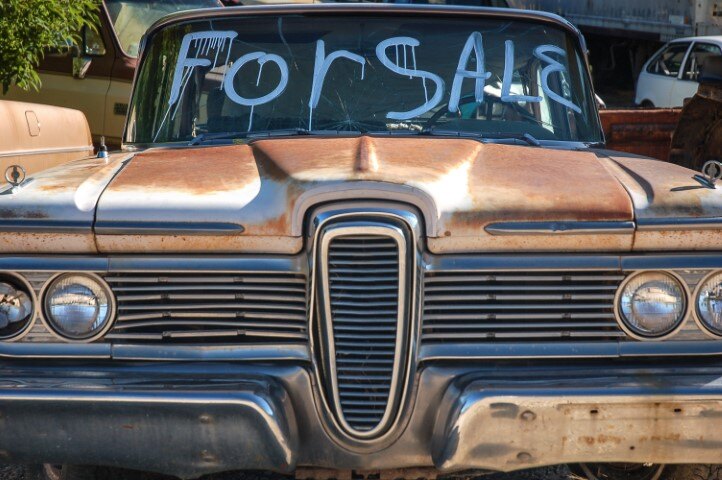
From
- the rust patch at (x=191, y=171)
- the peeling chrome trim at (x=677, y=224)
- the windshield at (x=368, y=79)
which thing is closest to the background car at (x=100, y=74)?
the windshield at (x=368, y=79)

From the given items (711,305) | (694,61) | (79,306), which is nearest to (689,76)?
(694,61)

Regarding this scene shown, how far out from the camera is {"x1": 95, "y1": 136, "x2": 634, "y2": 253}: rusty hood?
2873mm

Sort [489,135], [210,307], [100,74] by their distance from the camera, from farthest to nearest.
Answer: [100,74], [489,135], [210,307]

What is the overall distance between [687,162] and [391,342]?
4.99 m

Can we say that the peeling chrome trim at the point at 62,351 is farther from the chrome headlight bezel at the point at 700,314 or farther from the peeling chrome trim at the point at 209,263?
the chrome headlight bezel at the point at 700,314

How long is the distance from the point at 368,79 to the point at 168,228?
145cm

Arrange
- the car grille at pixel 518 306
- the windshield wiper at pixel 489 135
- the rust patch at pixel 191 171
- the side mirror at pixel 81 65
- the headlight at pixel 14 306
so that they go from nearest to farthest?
the car grille at pixel 518 306
the headlight at pixel 14 306
the rust patch at pixel 191 171
the windshield wiper at pixel 489 135
the side mirror at pixel 81 65

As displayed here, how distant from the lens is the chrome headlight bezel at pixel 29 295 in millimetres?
2998

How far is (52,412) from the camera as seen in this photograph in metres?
2.85

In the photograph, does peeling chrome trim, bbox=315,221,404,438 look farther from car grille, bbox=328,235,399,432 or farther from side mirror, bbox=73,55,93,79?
side mirror, bbox=73,55,93,79

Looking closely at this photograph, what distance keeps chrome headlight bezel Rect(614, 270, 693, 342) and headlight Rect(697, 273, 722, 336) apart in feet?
0.13

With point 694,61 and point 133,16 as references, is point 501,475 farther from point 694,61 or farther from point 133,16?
point 694,61

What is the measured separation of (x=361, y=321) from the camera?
286 cm

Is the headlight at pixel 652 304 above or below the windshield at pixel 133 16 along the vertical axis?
above
